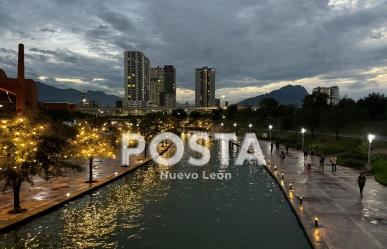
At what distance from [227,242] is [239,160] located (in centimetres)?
3385

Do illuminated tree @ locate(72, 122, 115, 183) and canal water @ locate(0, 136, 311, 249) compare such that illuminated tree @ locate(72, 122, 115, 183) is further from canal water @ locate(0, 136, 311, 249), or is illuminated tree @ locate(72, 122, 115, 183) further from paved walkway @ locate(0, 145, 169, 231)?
canal water @ locate(0, 136, 311, 249)

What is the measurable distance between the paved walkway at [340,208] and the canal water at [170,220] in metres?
0.95

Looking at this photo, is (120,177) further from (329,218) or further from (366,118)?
(366,118)

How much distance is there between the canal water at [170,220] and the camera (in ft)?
60.3

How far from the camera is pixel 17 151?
69.4 ft

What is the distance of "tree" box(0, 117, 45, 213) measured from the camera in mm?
21016

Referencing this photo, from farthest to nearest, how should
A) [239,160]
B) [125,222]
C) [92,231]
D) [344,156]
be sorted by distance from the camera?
[239,160] → [344,156] → [125,222] → [92,231]

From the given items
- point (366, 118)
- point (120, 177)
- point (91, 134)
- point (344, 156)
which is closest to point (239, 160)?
point (344, 156)

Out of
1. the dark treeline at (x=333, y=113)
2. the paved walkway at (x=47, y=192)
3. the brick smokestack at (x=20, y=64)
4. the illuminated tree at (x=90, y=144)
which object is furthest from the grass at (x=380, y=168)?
the brick smokestack at (x=20, y=64)

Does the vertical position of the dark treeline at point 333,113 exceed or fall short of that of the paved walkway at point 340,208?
it exceeds it

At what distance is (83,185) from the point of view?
99.9 ft

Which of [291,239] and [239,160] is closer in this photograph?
[291,239]

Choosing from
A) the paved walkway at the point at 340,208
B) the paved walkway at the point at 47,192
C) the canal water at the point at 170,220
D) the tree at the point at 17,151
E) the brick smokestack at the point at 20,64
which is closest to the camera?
the paved walkway at the point at 340,208

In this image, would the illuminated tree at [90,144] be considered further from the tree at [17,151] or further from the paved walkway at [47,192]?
the tree at [17,151]
